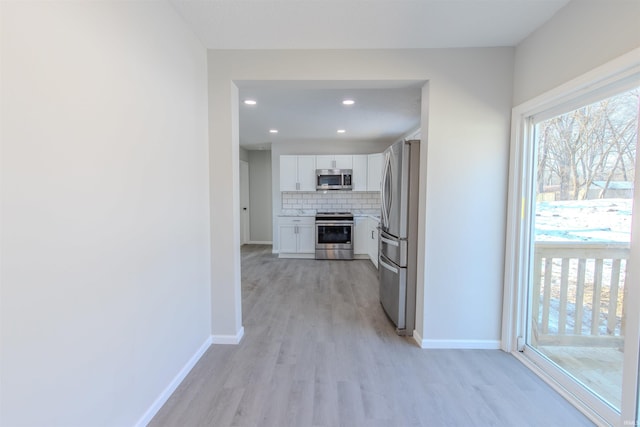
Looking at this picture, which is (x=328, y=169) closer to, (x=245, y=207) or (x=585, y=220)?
(x=245, y=207)

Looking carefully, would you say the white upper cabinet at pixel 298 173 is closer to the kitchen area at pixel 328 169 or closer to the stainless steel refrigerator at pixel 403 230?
the kitchen area at pixel 328 169

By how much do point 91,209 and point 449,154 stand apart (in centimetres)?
241

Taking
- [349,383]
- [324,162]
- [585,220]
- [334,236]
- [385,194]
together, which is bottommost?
[349,383]

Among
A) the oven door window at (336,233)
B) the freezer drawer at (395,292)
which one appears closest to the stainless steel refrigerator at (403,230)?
the freezer drawer at (395,292)

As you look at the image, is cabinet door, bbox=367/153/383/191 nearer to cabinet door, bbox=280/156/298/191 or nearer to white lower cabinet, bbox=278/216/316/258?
white lower cabinet, bbox=278/216/316/258

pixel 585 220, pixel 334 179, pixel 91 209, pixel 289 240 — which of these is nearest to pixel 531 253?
pixel 585 220

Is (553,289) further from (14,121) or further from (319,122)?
(319,122)

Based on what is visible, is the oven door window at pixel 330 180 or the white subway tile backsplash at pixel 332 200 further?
the white subway tile backsplash at pixel 332 200

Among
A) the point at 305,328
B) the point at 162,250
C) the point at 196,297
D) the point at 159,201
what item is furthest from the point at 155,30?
the point at 305,328

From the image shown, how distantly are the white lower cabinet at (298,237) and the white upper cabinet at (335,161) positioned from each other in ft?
3.75

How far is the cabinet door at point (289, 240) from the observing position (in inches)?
235

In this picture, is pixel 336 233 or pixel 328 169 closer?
pixel 336 233

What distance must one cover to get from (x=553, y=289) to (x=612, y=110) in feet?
4.15

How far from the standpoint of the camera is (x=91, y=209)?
125cm
